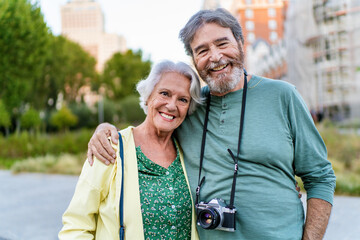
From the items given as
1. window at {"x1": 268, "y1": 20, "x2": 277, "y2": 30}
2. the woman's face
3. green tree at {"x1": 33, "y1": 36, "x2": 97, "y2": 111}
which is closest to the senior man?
the woman's face

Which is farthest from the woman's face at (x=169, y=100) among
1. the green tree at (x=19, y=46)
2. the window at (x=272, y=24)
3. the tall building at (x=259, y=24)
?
the window at (x=272, y=24)

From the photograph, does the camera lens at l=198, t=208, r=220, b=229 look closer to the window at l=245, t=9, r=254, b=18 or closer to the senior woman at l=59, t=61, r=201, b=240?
the senior woman at l=59, t=61, r=201, b=240

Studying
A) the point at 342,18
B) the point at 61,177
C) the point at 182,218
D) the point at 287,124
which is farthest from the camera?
the point at 342,18

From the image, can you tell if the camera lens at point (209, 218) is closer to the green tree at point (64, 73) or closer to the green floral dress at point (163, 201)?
the green floral dress at point (163, 201)

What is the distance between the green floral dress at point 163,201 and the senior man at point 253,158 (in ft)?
0.35

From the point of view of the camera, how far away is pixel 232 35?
218 cm

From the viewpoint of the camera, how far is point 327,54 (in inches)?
1154

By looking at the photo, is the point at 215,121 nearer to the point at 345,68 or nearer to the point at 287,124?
the point at 287,124

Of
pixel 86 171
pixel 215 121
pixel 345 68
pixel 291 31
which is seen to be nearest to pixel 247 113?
pixel 215 121

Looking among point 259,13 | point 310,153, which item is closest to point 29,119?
point 310,153

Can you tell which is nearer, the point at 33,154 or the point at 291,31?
the point at 33,154

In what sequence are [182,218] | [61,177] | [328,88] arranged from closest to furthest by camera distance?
1. [182,218]
2. [61,177]
3. [328,88]

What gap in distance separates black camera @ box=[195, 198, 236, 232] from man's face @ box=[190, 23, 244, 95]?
0.73 m

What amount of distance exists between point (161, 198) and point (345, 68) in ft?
95.7
